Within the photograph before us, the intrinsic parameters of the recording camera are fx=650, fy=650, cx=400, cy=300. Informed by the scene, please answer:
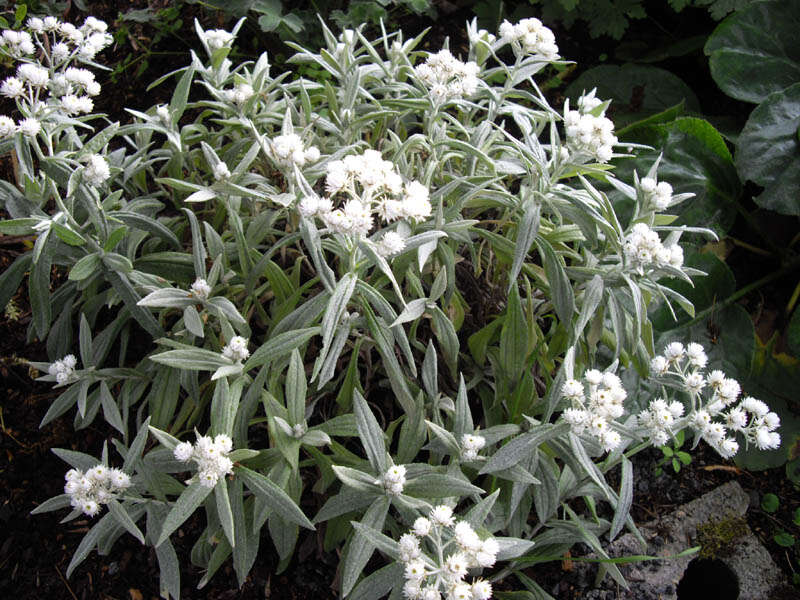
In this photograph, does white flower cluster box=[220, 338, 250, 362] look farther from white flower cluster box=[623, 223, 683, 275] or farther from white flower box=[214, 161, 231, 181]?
white flower cluster box=[623, 223, 683, 275]

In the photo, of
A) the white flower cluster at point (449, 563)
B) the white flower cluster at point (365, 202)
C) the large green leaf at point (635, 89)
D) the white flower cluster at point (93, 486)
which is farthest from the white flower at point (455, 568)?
the large green leaf at point (635, 89)

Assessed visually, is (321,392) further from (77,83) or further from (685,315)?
(685,315)

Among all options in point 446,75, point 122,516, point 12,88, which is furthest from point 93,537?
point 446,75

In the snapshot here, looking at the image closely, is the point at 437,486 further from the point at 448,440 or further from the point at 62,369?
the point at 62,369

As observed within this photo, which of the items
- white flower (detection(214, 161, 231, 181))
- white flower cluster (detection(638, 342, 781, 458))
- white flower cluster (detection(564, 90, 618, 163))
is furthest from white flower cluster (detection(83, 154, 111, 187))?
white flower cluster (detection(638, 342, 781, 458))

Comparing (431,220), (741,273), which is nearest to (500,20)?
(741,273)

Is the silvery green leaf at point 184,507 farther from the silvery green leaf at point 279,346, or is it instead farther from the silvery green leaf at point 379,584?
the silvery green leaf at point 379,584
